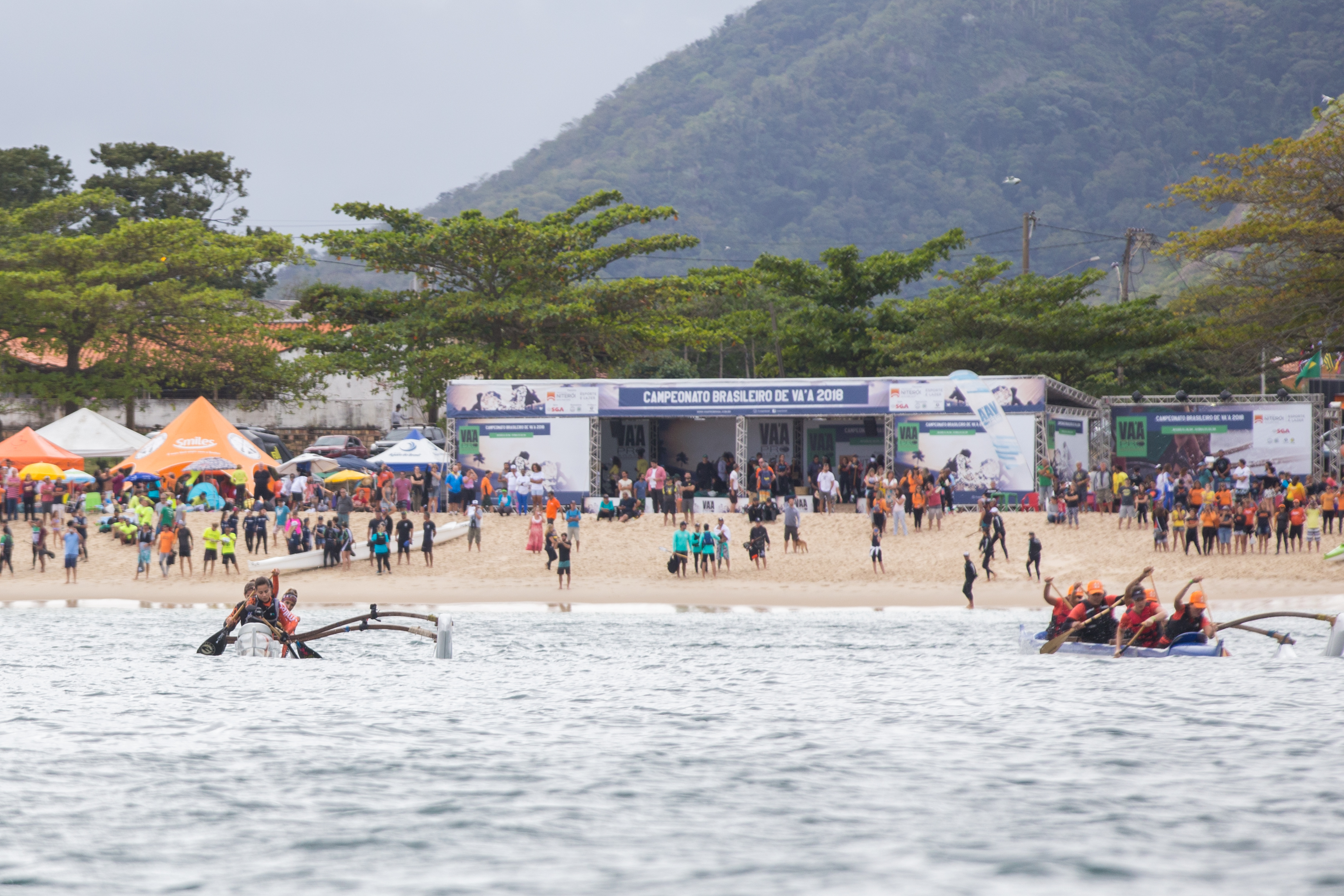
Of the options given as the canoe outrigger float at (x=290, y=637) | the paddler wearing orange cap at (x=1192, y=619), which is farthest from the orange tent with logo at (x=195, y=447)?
the paddler wearing orange cap at (x=1192, y=619)

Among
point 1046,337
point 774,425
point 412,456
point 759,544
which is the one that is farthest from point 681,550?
point 1046,337

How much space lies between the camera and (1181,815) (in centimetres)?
1331

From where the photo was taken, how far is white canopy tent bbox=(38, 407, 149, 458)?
4291 centimetres

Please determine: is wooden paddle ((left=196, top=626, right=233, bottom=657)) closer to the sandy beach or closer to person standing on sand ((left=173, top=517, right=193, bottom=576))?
the sandy beach

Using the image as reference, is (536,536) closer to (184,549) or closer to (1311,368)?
(184,549)

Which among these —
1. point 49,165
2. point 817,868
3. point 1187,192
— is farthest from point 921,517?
point 49,165

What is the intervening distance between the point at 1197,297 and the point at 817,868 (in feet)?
121

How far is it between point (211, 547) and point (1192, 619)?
937 inches

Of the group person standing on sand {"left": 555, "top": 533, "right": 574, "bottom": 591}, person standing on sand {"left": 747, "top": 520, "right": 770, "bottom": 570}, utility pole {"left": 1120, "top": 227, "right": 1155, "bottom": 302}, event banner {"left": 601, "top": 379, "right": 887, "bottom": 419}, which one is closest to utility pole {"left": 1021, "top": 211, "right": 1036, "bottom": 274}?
utility pole {"left": 1120, "top": 227, "right": 1155, "bottom": 302}

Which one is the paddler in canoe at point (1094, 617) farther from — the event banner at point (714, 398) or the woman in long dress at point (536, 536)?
the woman in long dress at point (536, 536)

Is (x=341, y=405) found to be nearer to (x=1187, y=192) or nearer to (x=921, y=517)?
(x=921, y=517)

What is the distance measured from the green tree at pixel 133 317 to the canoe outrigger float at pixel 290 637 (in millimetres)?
29682

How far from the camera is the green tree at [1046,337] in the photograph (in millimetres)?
49219

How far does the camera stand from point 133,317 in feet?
163
